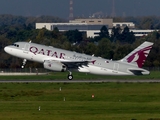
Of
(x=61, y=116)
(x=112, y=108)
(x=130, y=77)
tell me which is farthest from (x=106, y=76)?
(x=61, y=116)

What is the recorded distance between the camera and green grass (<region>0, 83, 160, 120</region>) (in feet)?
172

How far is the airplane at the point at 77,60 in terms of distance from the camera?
89.1m

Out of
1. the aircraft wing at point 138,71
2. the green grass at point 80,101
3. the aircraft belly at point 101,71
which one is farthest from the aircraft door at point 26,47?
the aircraft wing at point 138,71

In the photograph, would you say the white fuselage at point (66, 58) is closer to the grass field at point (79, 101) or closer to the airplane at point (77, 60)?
the airplane at point (77, 60)

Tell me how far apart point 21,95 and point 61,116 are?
17.7m

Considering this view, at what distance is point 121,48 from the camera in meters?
148

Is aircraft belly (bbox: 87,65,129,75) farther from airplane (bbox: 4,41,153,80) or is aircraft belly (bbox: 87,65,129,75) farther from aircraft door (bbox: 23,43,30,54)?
aircraft door (bbox: 23,43,30,54)

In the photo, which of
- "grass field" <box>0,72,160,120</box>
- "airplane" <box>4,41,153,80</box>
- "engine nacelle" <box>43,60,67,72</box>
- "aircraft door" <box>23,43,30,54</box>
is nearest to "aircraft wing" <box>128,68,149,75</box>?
"airplane" <box>4,41,153,80</box>

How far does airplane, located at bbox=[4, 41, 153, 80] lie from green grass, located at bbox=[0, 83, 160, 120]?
807cm

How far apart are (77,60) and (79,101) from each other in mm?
26810

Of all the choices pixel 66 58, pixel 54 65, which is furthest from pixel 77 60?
pixel 54 65

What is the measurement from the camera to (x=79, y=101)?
210 ft

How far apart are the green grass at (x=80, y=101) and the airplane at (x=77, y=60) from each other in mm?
8066

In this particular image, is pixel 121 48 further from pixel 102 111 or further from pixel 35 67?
pixel 102 111
